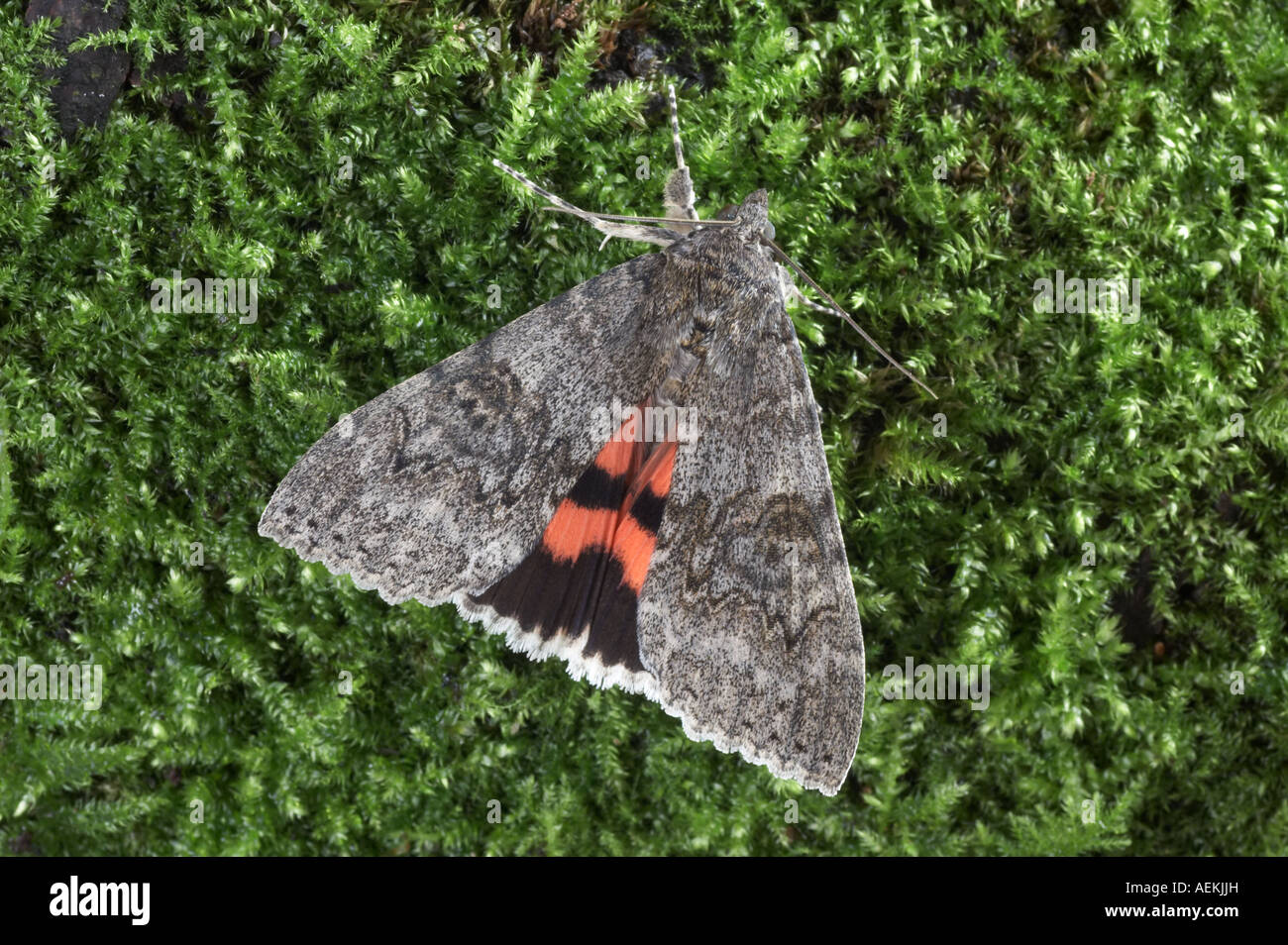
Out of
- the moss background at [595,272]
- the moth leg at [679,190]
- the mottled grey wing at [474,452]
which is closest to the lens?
the mottled grey wing at [474,452]

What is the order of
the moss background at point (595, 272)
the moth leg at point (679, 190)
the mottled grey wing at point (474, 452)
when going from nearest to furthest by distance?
1. the mottled grey wing at point (474, 452)
2. the moth leg at point (679, 190)
3. the moss background at point (595, 272)

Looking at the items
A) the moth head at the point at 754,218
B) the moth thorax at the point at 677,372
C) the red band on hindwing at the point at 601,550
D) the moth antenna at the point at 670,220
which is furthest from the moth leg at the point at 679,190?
the red band on hindwing at the point at 601,550

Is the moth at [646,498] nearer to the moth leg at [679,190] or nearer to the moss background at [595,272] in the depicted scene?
the moth leg at [679,190]

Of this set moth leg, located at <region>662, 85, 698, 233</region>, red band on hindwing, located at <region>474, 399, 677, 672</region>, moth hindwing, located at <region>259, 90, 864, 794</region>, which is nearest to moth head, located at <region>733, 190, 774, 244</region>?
moth hindwing, located at <region>259, 90, 864, 794</region>

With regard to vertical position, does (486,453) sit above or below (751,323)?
below

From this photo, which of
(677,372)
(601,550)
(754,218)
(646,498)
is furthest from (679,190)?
(601,550)

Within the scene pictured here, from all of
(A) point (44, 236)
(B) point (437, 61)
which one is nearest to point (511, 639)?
(B) point (437, 61)

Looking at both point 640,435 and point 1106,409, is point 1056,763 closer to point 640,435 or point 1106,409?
point 1106,409

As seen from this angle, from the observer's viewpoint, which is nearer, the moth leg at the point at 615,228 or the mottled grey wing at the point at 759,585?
the mottled grey wing at the point at 759,585
